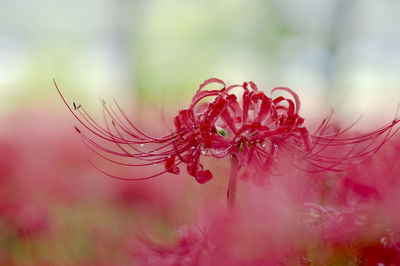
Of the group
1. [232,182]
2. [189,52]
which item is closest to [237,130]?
[232,182]

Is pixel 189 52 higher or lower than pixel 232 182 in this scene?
higher

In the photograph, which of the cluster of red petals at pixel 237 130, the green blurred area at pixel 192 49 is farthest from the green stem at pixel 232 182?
the green blurred area at pixel 192 49

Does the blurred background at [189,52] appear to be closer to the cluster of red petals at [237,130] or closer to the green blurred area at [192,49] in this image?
the green blurred area at [192,49]

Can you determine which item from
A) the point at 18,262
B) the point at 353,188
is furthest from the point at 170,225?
the point at 353,188

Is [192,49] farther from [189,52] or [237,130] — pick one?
[237,130]

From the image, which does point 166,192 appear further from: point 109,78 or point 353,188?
point 109,78


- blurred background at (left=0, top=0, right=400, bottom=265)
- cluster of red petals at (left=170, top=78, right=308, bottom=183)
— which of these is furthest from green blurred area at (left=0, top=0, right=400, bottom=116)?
cluster of red petals at (left=170, top=78, right=308, bottom=183)

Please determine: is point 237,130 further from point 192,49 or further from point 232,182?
point 192,49

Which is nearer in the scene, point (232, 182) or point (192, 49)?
point (232, 182)

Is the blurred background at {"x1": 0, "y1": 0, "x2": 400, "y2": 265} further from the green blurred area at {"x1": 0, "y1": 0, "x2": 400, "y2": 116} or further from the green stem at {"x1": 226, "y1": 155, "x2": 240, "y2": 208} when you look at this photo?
the green stem at {"x1": 226, "y1": 155, "x2": 240, "y2": 208}

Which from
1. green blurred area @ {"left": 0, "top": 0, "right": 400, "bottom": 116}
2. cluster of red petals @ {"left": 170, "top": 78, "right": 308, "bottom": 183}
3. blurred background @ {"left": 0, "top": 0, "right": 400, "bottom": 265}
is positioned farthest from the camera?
green blurred area @ {"left": 0, "top": 0, "right": 400, "bottom": 116}

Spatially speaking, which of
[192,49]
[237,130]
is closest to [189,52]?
[192,49]
